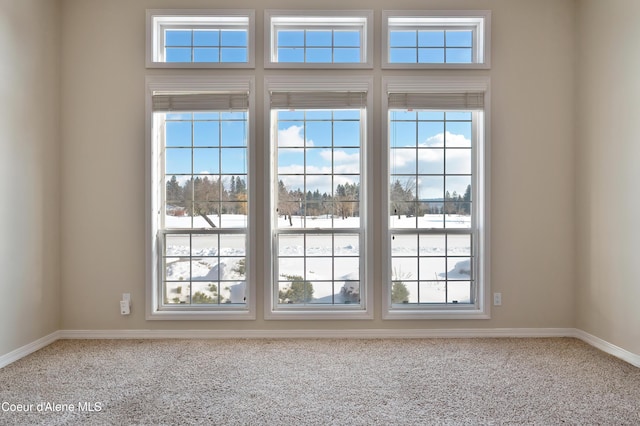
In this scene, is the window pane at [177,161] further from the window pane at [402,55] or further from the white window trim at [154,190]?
the window pane at [402,55]

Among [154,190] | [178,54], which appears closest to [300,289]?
[154,190]

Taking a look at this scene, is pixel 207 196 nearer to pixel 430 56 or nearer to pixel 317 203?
pixel 317 203

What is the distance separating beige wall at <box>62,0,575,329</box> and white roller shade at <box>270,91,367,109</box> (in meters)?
0.16

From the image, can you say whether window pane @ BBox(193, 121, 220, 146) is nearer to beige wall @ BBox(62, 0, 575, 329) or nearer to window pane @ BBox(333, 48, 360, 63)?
beige wall @ BBox(62, 0, 575, 329)

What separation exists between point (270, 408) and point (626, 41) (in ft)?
12.5

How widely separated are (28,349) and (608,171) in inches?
199

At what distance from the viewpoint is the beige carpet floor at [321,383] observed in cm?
235

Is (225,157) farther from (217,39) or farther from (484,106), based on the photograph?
(484,106)

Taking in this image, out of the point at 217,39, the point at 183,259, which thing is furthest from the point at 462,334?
the point at 217,39

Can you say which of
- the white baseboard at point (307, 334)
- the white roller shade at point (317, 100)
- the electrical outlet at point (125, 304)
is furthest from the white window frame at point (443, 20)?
the electrical outlet at point (125, 304)

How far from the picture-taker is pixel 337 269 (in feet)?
12.8

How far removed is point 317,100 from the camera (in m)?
3.77

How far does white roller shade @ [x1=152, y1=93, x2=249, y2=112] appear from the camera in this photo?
3.76 meters

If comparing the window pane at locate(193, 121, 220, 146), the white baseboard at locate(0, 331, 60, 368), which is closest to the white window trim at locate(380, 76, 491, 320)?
the window pane at locate(193, 121, 220, 146)
